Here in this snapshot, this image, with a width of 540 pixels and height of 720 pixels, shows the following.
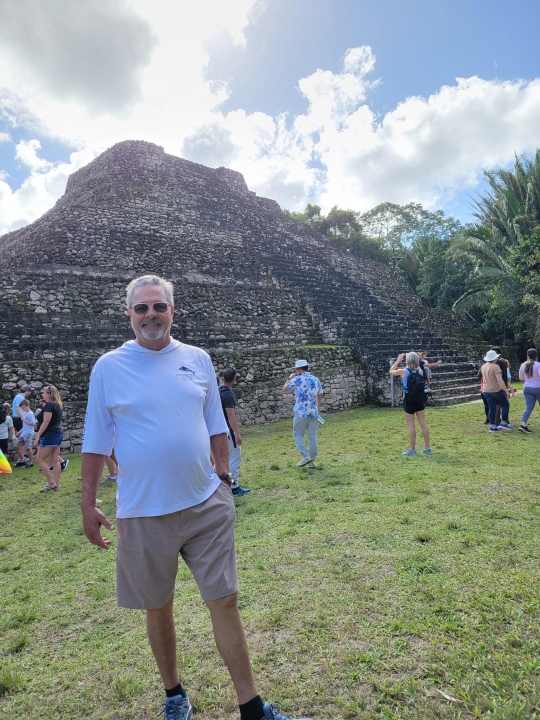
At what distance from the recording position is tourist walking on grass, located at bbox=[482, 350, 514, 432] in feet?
27.3

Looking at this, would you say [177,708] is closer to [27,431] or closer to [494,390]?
[27,431]

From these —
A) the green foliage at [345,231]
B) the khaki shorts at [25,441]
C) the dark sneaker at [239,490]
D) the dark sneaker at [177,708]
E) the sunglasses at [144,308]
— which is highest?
the green foliage at [345,231]

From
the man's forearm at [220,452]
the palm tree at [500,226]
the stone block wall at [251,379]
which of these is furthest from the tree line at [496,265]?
the man's forearm at [220,452]

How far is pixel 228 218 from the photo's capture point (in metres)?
19.5

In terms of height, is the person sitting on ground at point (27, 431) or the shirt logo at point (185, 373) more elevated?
the shirt logo at point (185, 373)

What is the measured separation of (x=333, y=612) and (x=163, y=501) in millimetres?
1495

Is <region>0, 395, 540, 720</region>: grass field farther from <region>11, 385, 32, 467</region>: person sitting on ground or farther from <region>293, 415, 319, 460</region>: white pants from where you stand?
<region>11, 385, 32, 467</region>: person sitting on ground

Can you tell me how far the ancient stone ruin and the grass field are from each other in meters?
6.08

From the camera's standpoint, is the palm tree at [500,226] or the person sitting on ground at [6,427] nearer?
the person sitting on ground at [6,427]

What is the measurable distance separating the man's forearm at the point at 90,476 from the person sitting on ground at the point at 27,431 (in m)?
6.93

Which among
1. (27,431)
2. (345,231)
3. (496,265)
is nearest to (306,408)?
(27,431)

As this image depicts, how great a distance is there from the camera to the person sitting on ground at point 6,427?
8109mm

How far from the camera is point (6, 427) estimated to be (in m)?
8.22

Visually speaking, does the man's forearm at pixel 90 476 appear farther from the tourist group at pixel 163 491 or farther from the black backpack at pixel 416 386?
the black backpack at pixel 416 386
